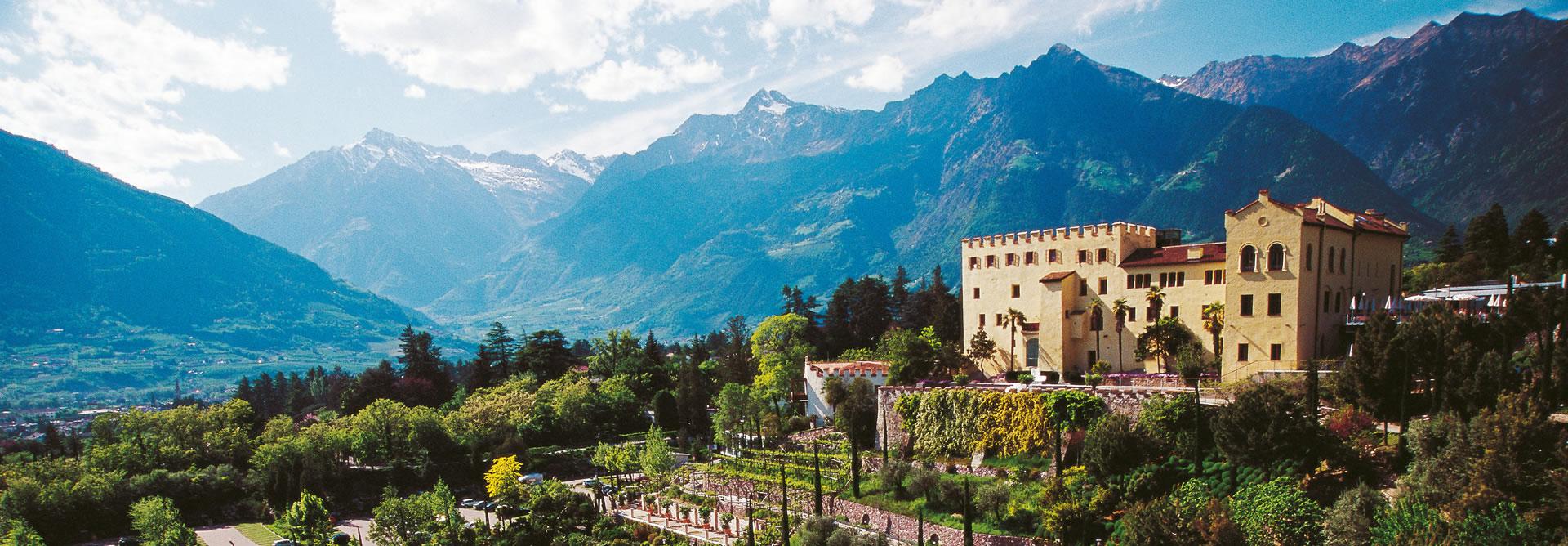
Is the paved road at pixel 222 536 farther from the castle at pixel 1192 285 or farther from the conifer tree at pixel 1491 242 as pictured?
the conifer tree at pixel 1491 242

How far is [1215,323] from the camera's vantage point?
40.4 metres

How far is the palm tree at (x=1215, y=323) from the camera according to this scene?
40.4 meters

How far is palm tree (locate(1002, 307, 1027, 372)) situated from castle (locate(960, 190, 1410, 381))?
78mm

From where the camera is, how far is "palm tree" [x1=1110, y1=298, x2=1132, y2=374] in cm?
4406

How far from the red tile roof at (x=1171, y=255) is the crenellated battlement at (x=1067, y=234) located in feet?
4.59

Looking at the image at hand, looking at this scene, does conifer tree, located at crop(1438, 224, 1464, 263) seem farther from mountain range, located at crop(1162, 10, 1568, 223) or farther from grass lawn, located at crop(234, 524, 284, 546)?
grass lawn, located at crop(234, 524, 284, 546)

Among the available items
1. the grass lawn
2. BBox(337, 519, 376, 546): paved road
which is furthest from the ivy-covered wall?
the grass lawn

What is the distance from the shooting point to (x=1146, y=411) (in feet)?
109

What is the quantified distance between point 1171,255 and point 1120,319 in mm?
4376

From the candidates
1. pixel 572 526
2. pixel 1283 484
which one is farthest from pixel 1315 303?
pixel 572 526

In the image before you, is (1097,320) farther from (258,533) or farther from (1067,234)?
(258,533)

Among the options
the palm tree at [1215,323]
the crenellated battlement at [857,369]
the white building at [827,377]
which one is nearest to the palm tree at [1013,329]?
the crenellated battlement at [857,369]

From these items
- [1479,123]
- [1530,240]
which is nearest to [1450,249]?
[1530,240]

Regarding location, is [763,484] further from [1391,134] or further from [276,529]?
[1391,134]
